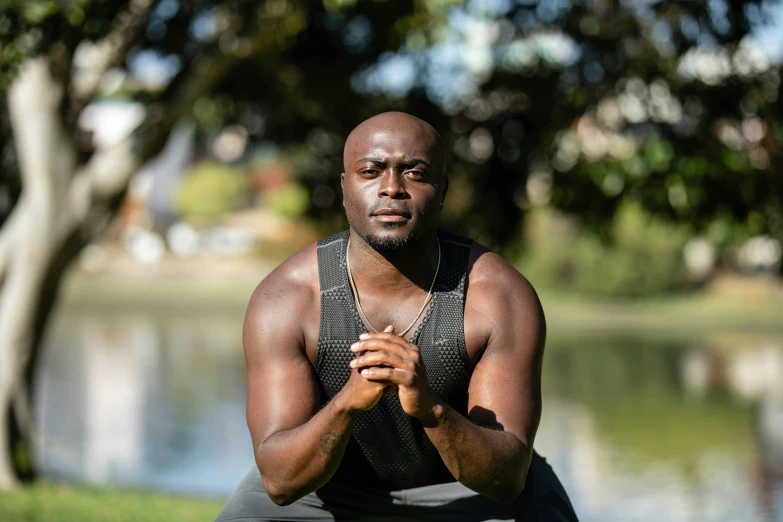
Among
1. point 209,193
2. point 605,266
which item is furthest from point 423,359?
point 209,193

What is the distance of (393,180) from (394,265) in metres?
0.28

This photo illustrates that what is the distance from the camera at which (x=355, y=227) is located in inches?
124

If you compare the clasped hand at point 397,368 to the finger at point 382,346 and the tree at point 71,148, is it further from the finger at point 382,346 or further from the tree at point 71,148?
the tree at point 71,148

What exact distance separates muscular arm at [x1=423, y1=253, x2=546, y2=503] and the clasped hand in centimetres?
7

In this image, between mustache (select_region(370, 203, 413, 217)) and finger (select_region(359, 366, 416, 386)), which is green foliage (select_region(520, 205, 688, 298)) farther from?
finger (select_region(359, 366, 416, 386))

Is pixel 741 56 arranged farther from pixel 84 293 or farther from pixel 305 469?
pixel 84 293

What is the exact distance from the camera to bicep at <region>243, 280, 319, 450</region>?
10.0ft

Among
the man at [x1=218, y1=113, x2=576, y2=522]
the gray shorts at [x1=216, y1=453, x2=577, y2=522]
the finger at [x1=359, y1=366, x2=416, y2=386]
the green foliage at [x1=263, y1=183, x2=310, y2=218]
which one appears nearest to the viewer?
the finger at [x1=359, y1=366, x2=416, y2=386]

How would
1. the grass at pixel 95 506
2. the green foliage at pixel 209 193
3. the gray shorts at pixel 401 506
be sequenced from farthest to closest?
the green foliage at pixel 209 193 → the grass at pixel 95 506 → the gray shorts at pixel 401 506

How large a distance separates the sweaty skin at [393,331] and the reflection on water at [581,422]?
8.06 metres

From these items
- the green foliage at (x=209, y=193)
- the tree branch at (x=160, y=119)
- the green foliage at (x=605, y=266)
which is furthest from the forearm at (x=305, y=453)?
the green foliage at (x=209, y=193)

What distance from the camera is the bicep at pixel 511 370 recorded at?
3051 mm


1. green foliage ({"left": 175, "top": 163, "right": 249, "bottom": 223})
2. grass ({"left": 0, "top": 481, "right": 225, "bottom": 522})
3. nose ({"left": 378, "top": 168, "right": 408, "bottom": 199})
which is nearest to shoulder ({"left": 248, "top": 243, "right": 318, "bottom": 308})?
nose ({"left": 378, "top": 168, "right": 408, "bottom": 199})

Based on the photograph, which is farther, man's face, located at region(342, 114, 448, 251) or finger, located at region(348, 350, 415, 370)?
man's face, located at region(342, 114, 448, 251)
